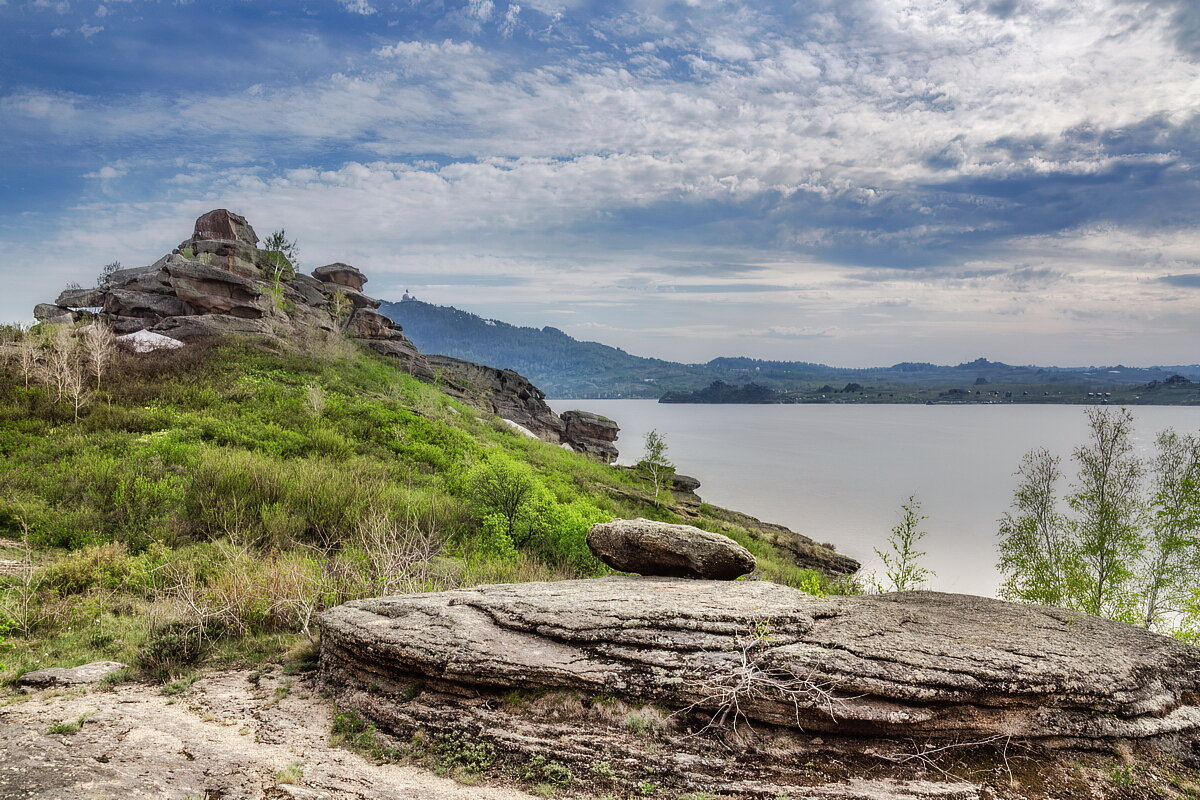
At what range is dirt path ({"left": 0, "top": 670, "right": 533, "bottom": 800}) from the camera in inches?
176

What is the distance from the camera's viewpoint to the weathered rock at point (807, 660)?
17.9 feet

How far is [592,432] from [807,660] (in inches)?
2098

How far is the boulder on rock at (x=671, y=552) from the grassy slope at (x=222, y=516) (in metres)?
2.76

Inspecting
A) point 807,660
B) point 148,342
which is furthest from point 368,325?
point 807,660

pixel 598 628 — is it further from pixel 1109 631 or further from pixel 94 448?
pixel 94 448

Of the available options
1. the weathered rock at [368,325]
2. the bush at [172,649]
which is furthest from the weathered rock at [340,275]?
the bush at [172,649]

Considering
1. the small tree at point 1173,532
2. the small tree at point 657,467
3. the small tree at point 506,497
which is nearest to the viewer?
the small tree at point 506,497

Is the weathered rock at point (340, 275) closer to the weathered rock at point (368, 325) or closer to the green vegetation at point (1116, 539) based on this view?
the weathered rock at point (368, 325)

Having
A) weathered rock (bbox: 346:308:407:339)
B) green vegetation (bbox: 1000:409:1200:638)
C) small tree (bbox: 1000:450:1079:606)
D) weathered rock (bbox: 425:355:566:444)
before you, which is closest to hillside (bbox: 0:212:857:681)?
small tree (bbox: 1000:450:1079:606)

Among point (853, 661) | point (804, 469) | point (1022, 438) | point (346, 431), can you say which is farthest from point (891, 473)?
point (853, 661)

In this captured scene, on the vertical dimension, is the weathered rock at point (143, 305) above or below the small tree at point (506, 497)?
above

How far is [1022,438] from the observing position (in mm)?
100500

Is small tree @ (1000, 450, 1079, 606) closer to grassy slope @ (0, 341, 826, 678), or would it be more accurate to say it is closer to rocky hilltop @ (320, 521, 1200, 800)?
grassy slope @ (0, 341, 826, 678)

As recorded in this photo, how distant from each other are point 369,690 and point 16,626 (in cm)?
558
